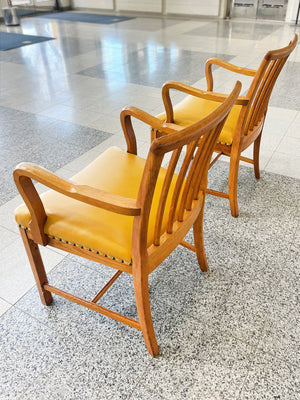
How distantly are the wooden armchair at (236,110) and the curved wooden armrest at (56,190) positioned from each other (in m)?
0.70

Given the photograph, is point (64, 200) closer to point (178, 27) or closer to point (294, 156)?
point (294, 156)

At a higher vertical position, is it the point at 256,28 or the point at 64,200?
the point at 64,200

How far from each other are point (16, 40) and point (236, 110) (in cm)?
627

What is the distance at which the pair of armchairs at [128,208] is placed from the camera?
3.01ft

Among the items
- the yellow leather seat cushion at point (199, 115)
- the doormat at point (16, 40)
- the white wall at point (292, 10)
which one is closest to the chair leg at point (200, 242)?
the yellow leather seat cushion at point (199, 115)

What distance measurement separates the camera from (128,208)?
0.91m

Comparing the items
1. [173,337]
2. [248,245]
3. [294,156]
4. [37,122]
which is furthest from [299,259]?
[37,122]

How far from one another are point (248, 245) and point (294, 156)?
43.7 inches

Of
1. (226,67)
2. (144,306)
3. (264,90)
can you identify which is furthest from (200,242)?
(226,67)

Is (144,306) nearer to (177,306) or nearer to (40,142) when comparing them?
(177,306)

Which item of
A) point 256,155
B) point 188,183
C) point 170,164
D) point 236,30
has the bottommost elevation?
point 236,30

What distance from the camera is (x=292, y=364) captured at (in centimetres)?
120

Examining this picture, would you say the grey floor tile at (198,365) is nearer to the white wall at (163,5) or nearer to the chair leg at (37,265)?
the chair leg at (37,265)

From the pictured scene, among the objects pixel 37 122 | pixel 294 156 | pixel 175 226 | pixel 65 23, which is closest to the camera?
pixel 175 226
